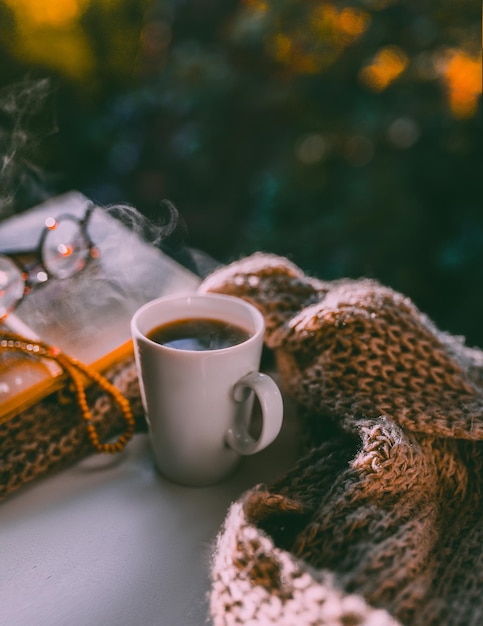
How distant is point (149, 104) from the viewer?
203cm

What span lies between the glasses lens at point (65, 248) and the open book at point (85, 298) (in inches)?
0.6

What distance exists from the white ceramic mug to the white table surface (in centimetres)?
3

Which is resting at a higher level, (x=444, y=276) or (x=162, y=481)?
(x=162, y=481)

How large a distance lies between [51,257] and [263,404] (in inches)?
16.3

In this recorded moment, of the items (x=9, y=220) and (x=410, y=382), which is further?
(x=9, y=220)

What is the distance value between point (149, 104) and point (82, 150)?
0.94ft

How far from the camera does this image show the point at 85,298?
0.75 meters

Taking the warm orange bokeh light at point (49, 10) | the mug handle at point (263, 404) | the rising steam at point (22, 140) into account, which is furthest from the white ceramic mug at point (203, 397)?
the warm orange bokeh light at point (49, 10)

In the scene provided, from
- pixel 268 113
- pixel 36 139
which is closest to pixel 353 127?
pixel 268 113

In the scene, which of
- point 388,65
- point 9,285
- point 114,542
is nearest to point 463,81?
point 388,65

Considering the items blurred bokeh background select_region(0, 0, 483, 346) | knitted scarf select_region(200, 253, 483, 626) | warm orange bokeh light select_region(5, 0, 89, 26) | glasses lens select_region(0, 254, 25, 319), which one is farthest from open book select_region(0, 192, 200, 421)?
warm orange bokeh light select_region(5, 0, 89, 26)

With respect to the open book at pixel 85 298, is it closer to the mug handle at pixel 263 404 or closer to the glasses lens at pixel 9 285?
the glasses lens at pixel 9 285

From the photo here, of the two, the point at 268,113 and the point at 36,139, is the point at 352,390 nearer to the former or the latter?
the point at 36,139

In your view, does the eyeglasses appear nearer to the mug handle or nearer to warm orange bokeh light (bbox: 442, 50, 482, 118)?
the mug handle
